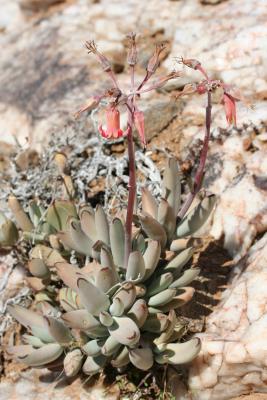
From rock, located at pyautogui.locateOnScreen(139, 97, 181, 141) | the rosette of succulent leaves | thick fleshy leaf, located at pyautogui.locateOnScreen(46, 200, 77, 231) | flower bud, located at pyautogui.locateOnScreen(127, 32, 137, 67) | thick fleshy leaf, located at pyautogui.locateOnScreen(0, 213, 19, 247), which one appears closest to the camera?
flower bud, located at pyautogui.locateOnScreen(127, 32, 137, 67)

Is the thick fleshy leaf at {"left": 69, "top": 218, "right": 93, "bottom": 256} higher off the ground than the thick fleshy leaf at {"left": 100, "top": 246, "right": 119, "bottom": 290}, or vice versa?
the thick fleshy leaf at {"left": 69, "top": 218, "right": 93, "bottom": 256}

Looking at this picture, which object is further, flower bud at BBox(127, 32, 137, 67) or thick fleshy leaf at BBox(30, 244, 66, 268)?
thick fleshy leaf at BBox(30, 244, 66, 268)

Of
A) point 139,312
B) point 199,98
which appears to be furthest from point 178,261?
point 199,98

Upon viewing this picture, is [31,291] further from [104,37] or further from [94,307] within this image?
[104,37]

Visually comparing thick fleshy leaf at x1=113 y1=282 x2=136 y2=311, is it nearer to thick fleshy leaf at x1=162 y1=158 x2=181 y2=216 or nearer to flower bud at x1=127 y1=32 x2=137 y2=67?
thick fleshy leaf at x1=162 y1=158 x2=181 y2=216

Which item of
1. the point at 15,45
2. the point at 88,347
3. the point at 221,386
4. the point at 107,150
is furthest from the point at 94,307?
the point at 15,45

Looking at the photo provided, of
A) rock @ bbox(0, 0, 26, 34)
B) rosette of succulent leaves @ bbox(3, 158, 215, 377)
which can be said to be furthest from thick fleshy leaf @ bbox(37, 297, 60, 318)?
rock @ bbox(0, 0, 26, 34)

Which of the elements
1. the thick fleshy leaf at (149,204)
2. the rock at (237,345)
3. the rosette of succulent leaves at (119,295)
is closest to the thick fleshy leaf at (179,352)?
the rosette of succulent leaves at (119,295)
